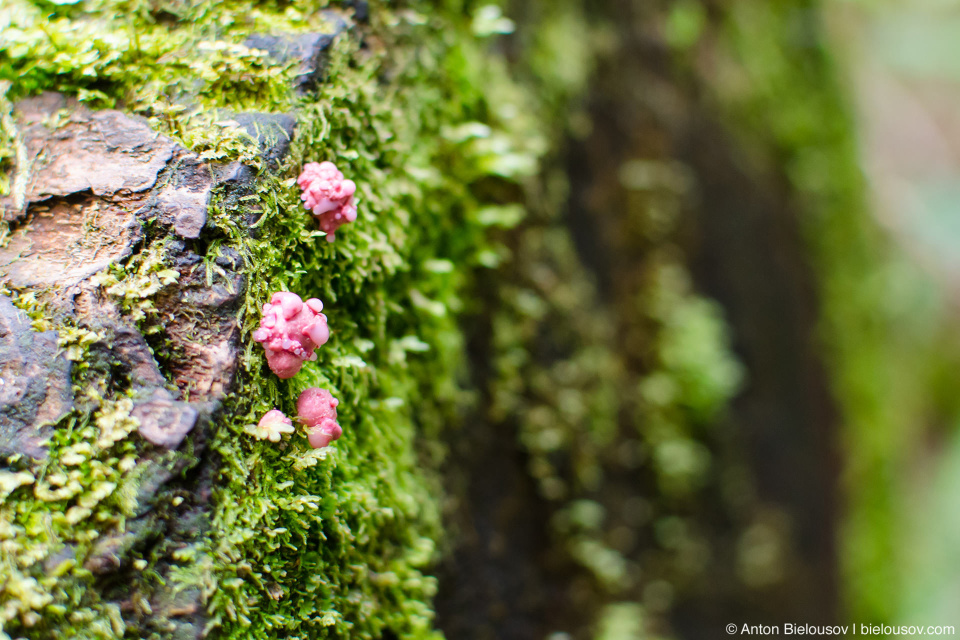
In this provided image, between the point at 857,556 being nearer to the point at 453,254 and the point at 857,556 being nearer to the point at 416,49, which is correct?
the point at 453,254

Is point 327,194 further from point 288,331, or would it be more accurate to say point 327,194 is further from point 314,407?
point 314,407

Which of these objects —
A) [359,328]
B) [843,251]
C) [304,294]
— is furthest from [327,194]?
[843,251]

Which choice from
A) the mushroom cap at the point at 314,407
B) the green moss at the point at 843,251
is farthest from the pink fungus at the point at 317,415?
the green moss at the point at 843,251

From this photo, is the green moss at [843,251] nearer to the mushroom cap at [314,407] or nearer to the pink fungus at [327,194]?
the pink fungus at [327,194]

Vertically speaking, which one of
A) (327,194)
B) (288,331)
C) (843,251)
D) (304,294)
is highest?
(843,251)

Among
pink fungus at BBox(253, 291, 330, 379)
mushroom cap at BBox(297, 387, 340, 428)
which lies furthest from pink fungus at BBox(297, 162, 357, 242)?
mushroom cap at BBox(297, 387, 340, 428)

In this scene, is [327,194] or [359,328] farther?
[359,328]

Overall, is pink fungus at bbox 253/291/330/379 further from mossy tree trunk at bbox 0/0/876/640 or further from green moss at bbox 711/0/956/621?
green moss at bbox 711/0/956/621
